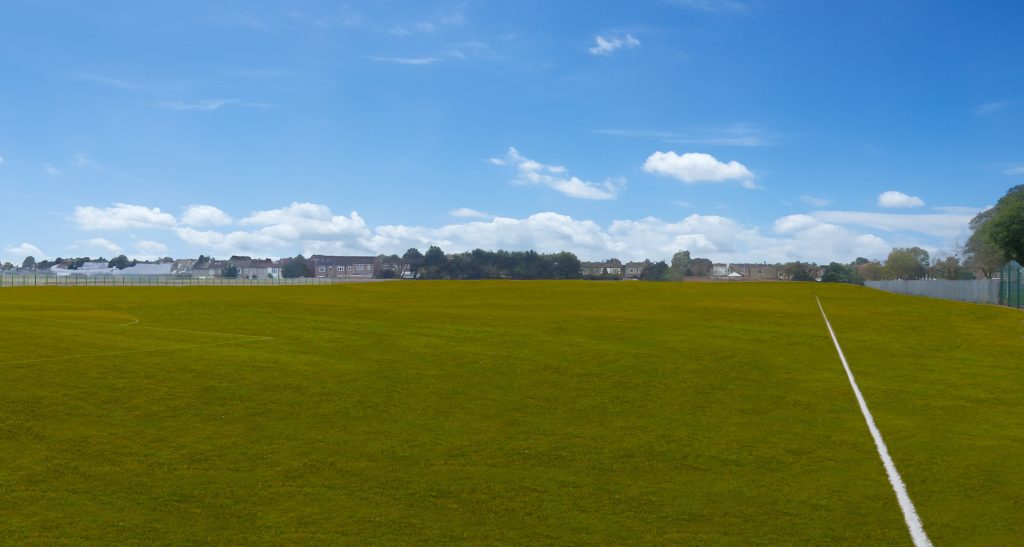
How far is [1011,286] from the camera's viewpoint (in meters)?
57.5

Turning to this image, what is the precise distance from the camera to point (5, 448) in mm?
13383

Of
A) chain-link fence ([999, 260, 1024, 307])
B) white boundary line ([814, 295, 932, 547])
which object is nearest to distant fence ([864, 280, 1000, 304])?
chain-link fence ([999, 260, 1024, 307])

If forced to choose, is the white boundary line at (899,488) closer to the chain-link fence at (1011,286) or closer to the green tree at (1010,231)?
the chain-link fence at (1011,286)

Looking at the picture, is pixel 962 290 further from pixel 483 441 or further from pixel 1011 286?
pixel 483 441

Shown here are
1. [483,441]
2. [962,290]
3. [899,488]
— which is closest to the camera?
[899,488]

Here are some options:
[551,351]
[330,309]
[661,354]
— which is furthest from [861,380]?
[330,309]

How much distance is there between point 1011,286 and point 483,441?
54.5m

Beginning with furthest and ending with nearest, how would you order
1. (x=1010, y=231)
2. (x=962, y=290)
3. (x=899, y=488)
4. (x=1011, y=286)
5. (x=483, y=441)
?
1. (x=1010, y=231)
2. (x=962, y=290)
3. (x=1011, y=286)
4. (x=483, y=441)
5. (x=899, y=488)

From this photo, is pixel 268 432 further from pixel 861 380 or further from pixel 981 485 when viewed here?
pixel 861 380

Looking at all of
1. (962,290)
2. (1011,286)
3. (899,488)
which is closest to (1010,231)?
(962,290)

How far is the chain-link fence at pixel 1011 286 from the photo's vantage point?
55.3m

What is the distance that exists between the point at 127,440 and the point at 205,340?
11.6 metres

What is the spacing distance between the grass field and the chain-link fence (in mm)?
32557

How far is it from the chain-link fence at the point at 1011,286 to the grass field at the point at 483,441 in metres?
32.6
